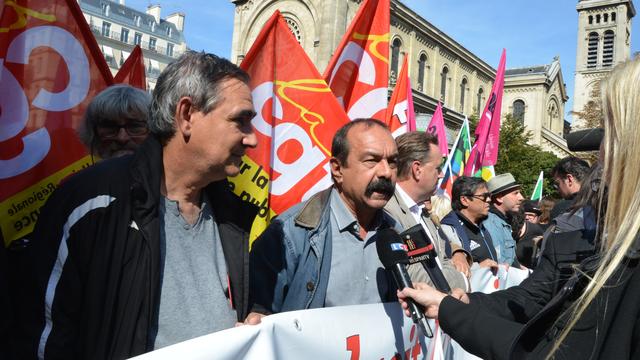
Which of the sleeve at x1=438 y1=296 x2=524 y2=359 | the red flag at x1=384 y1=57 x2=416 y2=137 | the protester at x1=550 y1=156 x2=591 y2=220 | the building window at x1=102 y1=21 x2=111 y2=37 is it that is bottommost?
the sleeve at x1=438 y1=296 x2=524 y2=359

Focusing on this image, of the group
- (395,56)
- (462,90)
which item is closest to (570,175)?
(395,56)

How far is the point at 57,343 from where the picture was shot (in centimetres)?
166

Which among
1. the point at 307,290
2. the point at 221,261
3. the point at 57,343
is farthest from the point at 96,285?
the point at 307,290

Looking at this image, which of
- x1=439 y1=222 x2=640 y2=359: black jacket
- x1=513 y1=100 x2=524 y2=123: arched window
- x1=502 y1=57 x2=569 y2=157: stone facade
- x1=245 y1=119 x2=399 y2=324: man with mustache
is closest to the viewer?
x1=439 y1=222 x2=640 y2=359: black jacket

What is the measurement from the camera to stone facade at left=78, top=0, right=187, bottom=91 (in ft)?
191

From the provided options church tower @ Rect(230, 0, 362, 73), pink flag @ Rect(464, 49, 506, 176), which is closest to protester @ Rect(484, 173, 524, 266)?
pink flag @ Rect(464, 49, 506, 176)

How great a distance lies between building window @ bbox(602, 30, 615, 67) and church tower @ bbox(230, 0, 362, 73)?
50.4 metres

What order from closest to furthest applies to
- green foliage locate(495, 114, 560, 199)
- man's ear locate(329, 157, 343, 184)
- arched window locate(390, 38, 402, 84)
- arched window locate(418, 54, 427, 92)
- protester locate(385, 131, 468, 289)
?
man's ear locate(329, 157, 343, 184) → protester locate(385, 131, 468, 289) → green foliage locate(495, 114, 560, 199) → arched window locate(390, 38, 402, 84) → arched window locate(418, 54, 427, 92)

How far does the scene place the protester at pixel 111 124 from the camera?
266cm

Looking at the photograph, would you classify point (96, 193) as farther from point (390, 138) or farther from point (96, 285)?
point (390, 138)

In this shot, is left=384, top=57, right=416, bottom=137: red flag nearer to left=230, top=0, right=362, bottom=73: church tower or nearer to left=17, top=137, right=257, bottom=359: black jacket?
left=17, top=137, right=257, bottom=359: black jacket

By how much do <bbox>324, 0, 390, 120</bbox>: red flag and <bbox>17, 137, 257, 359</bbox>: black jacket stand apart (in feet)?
9.45

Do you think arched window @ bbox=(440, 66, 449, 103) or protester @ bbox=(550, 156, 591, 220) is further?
arched window @ bbox=(440, 66, 449, 103)

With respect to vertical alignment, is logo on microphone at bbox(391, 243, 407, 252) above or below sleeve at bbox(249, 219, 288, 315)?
above
